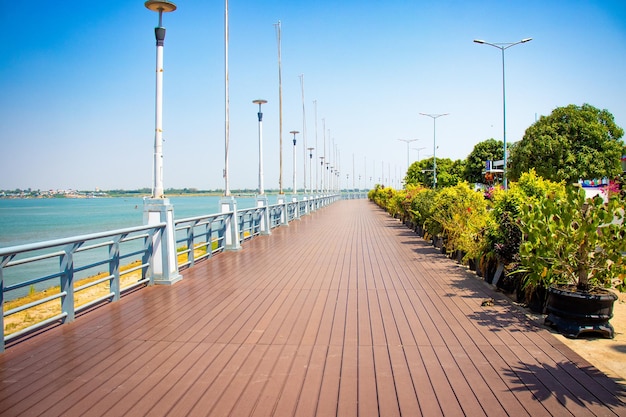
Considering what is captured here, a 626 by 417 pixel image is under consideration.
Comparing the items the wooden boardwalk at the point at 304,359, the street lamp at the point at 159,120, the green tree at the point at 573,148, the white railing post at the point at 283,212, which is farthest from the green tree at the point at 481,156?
the wooden boardwalk at the point at 304,359

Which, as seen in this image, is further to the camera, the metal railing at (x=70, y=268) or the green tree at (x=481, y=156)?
the green tree at (x=481, y=156)

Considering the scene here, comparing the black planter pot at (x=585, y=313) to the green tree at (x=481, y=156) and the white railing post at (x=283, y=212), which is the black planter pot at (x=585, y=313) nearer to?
the white railing post at (x=283, y=212)

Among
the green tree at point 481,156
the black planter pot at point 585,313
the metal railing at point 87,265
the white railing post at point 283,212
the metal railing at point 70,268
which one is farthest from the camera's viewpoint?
the green tree at point 481,156

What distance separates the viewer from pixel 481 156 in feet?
212

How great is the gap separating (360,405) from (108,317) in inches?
144

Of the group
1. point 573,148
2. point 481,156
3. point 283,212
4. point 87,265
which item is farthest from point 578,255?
point 481,156

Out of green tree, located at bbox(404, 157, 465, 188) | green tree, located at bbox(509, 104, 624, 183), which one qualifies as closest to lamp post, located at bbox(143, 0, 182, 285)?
green tree, located at bbox(509, 104, 624, 183)

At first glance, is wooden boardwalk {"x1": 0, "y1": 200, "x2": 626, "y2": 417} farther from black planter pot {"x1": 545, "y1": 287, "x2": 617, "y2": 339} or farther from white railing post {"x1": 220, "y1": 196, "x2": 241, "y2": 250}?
white railing post {"x1": 220, "y1": 196, "x2": 241, "y2": 250}

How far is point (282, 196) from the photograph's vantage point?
19906 mm

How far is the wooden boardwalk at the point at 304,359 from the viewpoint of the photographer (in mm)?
3137

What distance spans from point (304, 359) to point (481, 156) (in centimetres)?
6600

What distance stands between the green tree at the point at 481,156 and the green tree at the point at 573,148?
77.1ft

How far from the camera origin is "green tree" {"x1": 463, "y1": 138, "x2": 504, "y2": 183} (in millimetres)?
63344

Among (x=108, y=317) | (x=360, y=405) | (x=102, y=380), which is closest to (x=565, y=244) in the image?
(x=360, y=405)
